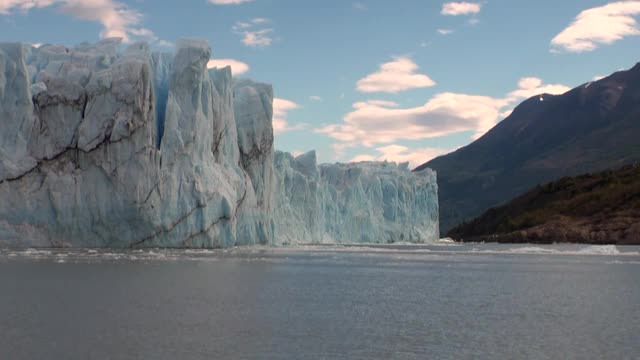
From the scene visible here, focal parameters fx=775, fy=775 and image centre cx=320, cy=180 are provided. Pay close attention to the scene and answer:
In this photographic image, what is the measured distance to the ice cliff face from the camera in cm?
5675

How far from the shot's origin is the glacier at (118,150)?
37.1 m

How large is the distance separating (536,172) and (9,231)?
15541 centimetres

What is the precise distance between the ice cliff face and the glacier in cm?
1076

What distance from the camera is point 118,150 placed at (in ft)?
124

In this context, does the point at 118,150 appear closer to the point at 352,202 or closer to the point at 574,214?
the point at 352,202

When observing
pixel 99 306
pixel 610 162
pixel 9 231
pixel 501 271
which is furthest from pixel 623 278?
pixel 610 162

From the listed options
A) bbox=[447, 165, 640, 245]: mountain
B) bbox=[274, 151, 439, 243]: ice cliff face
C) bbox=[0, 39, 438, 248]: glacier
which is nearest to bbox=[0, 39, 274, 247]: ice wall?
bbox=[0, 39, 438, 248]: glacier

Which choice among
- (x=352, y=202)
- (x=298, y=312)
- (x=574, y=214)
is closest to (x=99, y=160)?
(x=298, y=312)

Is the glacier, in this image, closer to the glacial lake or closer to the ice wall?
the ice wall

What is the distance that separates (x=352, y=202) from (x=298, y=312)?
47.8 meters

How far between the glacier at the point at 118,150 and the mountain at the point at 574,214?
39656 millimetres

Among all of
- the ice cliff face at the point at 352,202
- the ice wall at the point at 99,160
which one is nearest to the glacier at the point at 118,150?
the ice wall at the point at 99,160

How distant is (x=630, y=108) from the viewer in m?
191

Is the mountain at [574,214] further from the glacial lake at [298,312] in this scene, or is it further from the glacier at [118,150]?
the glacial lake at [298,312]
